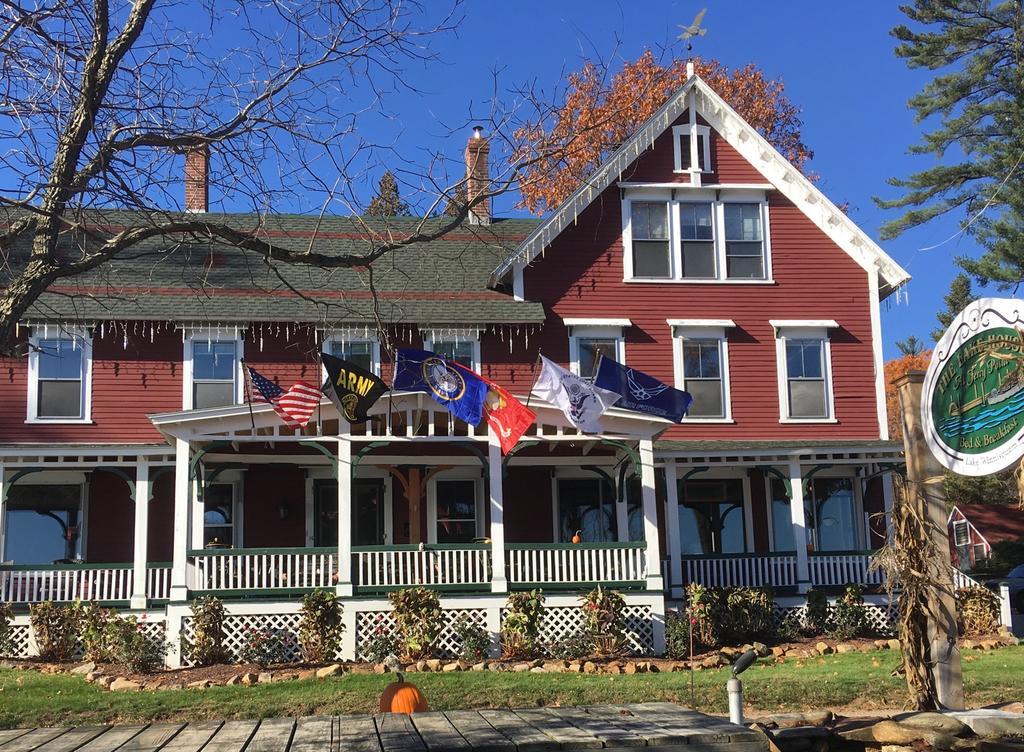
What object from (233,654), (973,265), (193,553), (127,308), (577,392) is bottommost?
(233,654)

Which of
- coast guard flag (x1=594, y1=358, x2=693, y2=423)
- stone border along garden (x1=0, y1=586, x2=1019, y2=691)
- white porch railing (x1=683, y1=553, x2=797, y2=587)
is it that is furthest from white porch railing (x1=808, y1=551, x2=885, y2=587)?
coast guard flag (x1=594, y1=358, x2=693, y2=423)

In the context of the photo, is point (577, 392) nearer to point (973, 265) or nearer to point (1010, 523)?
point (973, 265)

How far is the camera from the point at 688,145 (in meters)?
23.2

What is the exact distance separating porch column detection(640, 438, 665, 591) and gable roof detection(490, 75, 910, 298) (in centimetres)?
664

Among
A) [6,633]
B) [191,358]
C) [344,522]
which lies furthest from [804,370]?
[6,633]

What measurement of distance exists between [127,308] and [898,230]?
74.8ft

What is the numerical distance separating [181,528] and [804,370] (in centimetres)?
1280

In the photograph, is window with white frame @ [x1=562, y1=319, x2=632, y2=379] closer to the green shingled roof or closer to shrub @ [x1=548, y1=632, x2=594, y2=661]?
the green shingled roof

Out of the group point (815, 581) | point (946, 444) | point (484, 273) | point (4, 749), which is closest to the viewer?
point (4, 749)

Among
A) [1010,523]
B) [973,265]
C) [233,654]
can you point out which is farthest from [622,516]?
[1010,523]

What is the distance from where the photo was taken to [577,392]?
16875 mm

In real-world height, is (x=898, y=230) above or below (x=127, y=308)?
above

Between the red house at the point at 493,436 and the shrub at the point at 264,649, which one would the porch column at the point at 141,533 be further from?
the shrub at the point at 264,649

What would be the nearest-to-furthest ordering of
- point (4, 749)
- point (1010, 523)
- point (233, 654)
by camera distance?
point (4, 749)
point (233, 654)
point (1010, 523)
